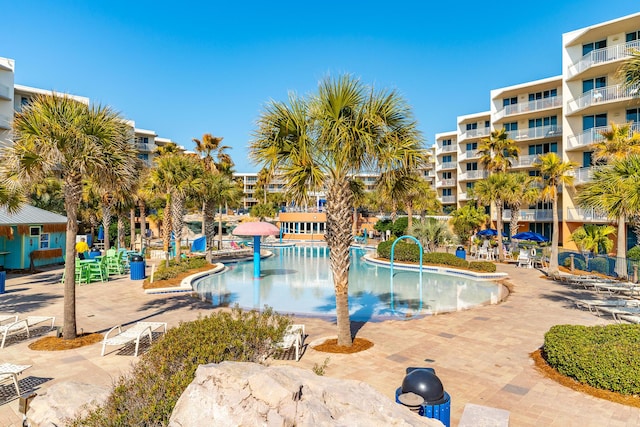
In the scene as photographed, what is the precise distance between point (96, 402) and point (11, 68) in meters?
49.1

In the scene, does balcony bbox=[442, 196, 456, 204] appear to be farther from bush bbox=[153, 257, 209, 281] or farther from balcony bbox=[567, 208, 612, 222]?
bush bbox=[153, 257, 209, 281]

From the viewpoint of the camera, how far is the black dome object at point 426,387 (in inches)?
176

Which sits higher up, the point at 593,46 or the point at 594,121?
the point at 593,46

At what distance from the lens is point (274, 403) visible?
3500 millimetres

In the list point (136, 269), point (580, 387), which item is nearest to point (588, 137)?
point (580, 387)

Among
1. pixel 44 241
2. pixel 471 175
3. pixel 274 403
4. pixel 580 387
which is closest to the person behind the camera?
pixel 274 403

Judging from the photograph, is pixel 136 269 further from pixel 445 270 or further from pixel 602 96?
pixel 602 96

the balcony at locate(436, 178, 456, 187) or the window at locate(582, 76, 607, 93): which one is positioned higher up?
the window at locate(582, 76, 607, 93)

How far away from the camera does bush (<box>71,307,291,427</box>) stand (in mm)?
3898

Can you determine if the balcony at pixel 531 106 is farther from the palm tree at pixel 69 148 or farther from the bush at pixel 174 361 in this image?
the bush at pixel 174 361

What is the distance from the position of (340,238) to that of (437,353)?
137 inches

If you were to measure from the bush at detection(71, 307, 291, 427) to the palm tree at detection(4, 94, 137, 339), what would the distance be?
555 cm

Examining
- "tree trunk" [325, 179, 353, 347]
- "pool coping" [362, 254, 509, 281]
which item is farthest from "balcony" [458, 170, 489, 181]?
"tree trunk" [325, 179, 353, 347]

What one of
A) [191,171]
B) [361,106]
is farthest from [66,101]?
[191,171]
